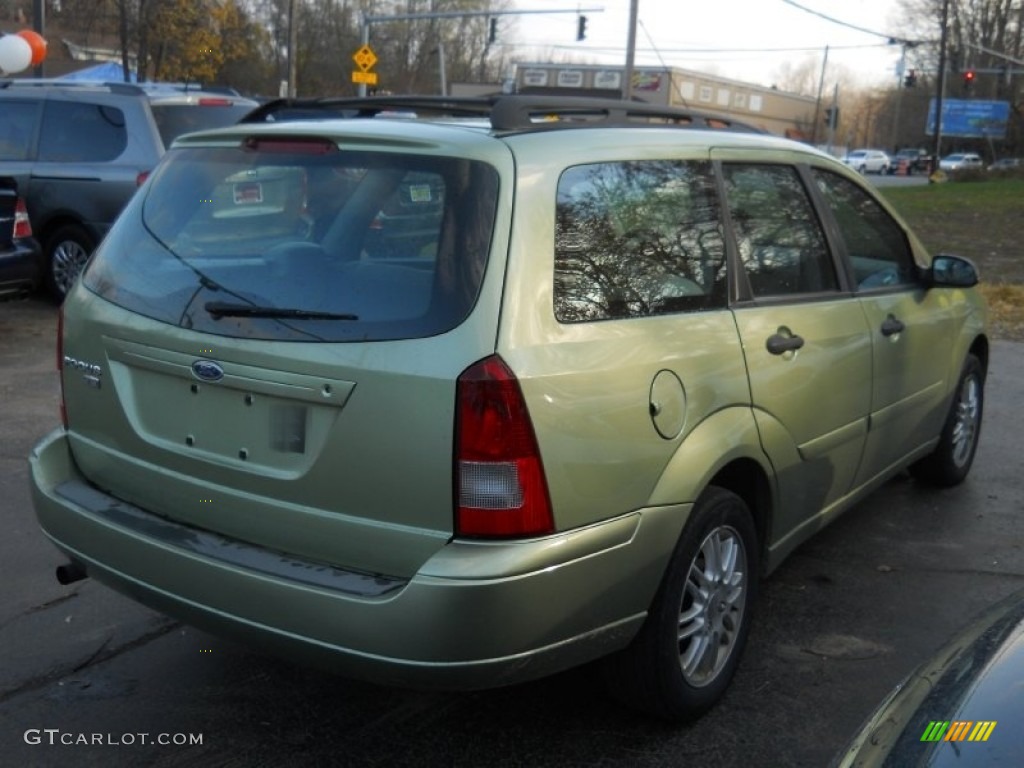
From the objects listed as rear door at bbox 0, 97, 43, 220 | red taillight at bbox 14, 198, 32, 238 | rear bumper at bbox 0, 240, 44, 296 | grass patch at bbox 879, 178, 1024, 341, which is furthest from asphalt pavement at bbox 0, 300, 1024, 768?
grass patch at bbox 879, 178, 1024, 341

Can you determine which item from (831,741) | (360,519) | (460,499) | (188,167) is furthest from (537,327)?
(831,741)

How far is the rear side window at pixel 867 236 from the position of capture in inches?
174

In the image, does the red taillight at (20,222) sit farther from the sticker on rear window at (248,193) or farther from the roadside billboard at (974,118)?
the roadside billboard at (974,118)

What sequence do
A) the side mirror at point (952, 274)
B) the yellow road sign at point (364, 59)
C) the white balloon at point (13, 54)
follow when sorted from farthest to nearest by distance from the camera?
the yellow road sign at point (364, 59) < the white balloon at point (13, 54) < the side mirror at point (952, 274)

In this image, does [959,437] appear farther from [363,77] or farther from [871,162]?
[871,162]

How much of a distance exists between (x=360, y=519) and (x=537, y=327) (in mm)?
647

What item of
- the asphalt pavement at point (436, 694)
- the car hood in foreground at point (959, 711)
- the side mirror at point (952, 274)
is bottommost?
the asphalt pavement at point (436, 694)

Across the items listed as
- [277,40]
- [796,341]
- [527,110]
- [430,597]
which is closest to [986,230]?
[796,341]

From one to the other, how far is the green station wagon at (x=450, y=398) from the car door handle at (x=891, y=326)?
0.71 metres

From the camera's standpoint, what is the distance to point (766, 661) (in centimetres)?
384

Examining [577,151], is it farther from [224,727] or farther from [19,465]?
[19,465]

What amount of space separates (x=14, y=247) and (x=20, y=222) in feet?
0.72

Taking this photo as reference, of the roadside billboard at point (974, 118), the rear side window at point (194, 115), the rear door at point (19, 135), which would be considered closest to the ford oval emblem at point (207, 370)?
the rear side window at point (194, 115)

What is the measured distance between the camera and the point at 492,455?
8.75 ft
